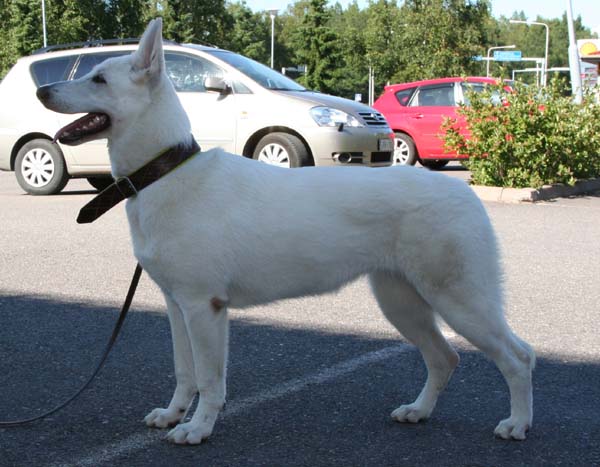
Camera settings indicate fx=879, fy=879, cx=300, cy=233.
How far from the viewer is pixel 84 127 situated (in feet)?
12.5

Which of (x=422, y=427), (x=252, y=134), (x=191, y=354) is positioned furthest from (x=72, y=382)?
(x=252, y=134)

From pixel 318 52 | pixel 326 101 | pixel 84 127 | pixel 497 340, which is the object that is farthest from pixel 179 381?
pixel 318 52

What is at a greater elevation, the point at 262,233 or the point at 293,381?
the point at 262,233

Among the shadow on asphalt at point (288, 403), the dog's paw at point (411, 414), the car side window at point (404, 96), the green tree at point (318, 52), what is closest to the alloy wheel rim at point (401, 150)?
the car side window at point (404, 96)

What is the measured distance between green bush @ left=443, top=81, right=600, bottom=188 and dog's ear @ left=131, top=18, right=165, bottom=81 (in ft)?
33.2

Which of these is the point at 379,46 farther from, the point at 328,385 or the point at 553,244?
the point at 328,385

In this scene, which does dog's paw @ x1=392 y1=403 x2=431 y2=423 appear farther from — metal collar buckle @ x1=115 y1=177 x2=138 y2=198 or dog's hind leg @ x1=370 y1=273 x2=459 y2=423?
metal collar buckle @ x1=115 y1=177 x2=138 y2=198

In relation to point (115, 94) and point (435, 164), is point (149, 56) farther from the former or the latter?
point (435, 164)

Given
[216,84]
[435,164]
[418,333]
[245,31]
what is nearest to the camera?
[418,333]

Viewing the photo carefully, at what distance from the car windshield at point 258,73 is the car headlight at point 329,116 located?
0.77 m

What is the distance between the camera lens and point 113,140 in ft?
12.7

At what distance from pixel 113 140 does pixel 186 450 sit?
4.52ft

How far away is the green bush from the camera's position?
43.5 ft

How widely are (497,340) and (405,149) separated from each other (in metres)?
15.2
